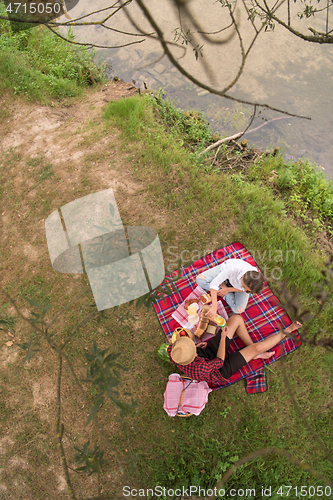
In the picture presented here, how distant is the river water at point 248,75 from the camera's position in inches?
191

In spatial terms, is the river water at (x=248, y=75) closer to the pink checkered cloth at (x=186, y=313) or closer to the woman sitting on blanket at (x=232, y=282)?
the woman sitting on blanket at (x=232, y=282)

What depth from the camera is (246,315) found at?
3494mm

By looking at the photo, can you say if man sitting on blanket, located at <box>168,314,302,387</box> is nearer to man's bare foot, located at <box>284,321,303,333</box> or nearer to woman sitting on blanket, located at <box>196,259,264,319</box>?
man's bare foot, located at <box>284,321,303,333</box>

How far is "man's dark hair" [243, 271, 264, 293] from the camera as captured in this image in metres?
2.95

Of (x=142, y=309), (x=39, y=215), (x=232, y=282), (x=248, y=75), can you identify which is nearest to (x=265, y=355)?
(x=232, y=282)

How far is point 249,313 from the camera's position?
11.5 feet

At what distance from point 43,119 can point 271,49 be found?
4.23 m

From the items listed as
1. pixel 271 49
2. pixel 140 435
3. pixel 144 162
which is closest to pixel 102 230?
pixel 144 162

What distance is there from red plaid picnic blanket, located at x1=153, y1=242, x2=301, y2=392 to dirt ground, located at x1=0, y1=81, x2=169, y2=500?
847 millimetres

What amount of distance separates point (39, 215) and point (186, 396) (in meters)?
2.90

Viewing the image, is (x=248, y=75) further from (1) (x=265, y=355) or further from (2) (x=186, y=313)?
(1) (x=265, y=355)

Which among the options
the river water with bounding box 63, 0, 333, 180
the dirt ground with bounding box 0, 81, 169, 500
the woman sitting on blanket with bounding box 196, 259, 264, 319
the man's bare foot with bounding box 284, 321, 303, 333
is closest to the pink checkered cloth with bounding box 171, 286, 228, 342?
the woman sitting on blanket with bounding box 196, 259, 264, 319

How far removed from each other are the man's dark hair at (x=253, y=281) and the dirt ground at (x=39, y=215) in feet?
4.66

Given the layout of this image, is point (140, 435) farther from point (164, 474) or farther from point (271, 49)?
point (271, 49)
